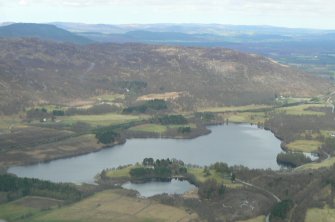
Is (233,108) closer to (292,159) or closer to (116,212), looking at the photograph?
(292,159)

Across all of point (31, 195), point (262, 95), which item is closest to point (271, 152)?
point (31, 195)

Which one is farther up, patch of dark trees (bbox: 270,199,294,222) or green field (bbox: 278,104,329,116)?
patch of dark trees (bbox: 270,199,294,222)

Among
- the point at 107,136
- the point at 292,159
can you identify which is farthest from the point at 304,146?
the point at 107,136

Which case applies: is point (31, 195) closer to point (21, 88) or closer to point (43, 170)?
point (43, 170)

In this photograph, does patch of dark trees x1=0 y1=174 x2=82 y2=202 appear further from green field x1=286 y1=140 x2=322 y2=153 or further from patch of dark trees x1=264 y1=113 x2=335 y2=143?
patch of dark trees x1=264 y1=113 x2=335 y2=143

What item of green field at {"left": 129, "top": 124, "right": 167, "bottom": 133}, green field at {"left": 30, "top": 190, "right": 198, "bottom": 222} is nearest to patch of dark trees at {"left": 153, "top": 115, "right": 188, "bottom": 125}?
green field at {"left": 129, "top": 124, "right": 167, "bottom": 133}

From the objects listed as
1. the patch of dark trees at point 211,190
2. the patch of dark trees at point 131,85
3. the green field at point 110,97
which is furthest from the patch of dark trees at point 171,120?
the patch of dark trees at point 211,190

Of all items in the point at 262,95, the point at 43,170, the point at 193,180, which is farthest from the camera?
the point at 262,95
